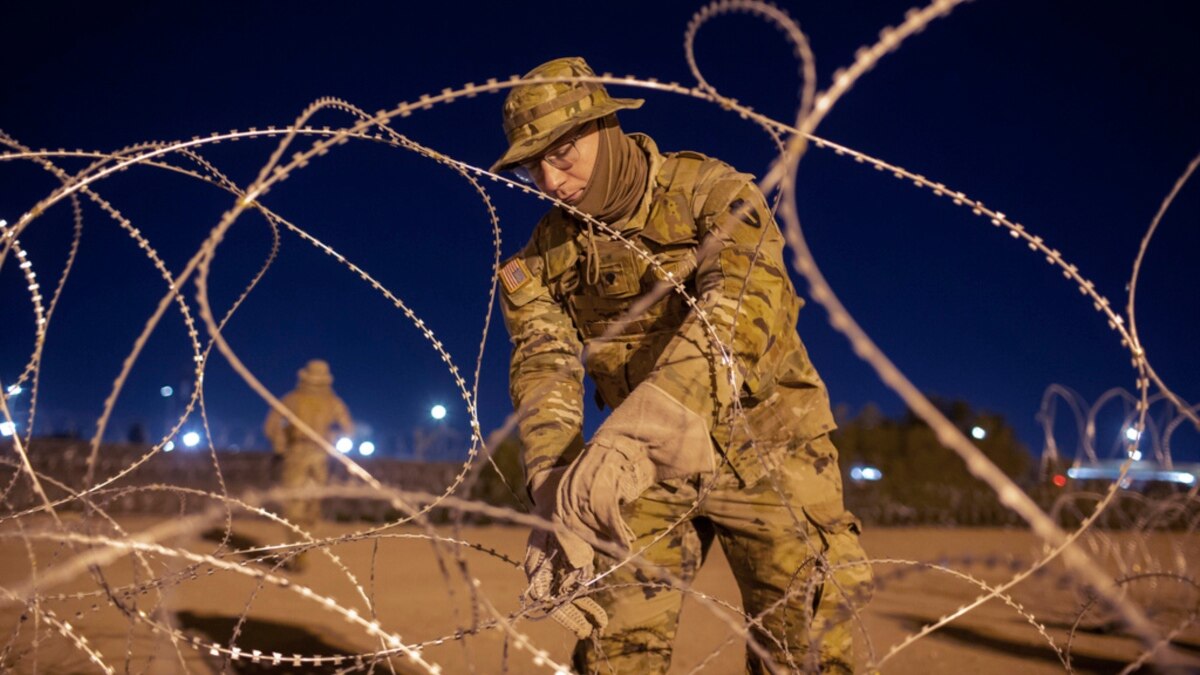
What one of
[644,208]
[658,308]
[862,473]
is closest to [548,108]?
[644,208]

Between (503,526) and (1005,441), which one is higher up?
(1005,441)

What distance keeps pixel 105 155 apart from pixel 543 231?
4.49 feet

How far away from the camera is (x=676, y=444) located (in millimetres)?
2371

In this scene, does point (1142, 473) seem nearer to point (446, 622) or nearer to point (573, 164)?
point (573, 164)

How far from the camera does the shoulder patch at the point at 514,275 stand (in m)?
3.14

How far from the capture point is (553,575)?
278 centimetres

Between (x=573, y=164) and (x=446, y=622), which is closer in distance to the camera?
(x=573, y=164)

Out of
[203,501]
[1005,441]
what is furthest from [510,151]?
[1005,441]

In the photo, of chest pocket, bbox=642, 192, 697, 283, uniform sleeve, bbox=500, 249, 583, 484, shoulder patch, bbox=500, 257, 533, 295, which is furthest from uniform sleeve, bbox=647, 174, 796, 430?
shoulder patch, bbox=500, 257, 533, 295

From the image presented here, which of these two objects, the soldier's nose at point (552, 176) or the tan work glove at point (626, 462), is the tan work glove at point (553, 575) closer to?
the tan work glove at point (626, 462)

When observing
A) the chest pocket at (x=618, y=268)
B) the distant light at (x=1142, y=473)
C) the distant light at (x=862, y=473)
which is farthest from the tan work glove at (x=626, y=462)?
the distant light at (x=862, y=473)

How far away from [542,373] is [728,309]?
0.78 meters

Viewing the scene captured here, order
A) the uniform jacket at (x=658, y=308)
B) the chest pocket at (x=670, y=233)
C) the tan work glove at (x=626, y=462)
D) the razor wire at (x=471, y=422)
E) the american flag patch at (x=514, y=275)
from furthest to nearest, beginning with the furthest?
the american flag patch at (x=514, y=275) < the chest pocket at (x=670, y=233) < the uniform jacket at (x=658, y=308) < the tan work glove at (x=626, y=462) < the razor wire at (x=471, y=422)

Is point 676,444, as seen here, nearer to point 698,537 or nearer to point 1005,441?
point 698,537
